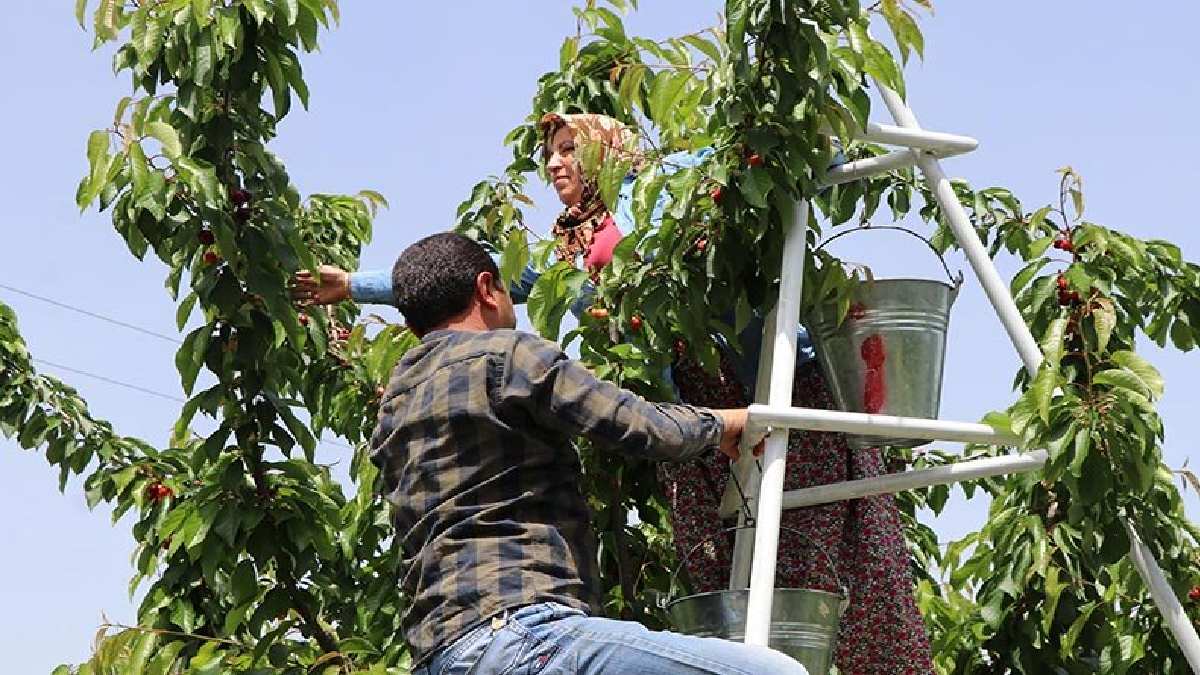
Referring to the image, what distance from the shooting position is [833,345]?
412 cm

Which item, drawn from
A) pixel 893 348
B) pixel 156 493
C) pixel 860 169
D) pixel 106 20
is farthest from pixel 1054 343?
pixel 156 493

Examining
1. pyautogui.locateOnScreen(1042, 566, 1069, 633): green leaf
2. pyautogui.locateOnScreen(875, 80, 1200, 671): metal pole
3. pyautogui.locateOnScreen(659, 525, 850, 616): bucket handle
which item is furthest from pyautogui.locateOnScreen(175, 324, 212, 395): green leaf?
pyautogui.locateOnScreen(1042, 566, 1069, 633): green leaf

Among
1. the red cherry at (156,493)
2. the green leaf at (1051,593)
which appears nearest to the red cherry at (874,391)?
the green leaf at (1051,593)

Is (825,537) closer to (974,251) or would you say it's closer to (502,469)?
(974,251)

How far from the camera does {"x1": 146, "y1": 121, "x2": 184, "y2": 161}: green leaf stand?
13.9ft

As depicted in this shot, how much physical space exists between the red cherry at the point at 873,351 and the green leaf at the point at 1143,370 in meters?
0.53

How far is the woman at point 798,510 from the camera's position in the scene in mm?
4184

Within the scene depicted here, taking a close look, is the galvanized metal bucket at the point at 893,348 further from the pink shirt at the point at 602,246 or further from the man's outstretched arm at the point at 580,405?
the man's outstretched arm at the point at 580,405

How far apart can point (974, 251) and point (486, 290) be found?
3.98 ft

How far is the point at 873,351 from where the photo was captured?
159 inches

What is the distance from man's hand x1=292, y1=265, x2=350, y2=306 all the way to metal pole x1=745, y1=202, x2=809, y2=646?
3.53 feet

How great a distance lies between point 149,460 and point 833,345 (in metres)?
2.33

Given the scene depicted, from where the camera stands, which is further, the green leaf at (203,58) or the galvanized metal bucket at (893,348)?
the green leaf at (203,58)

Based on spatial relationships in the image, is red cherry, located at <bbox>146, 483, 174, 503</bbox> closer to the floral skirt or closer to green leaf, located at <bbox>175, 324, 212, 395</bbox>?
green leaf, located at <bbox>175, 324, 212, 395</bbox>
